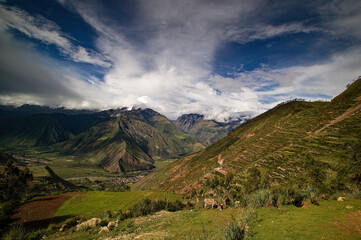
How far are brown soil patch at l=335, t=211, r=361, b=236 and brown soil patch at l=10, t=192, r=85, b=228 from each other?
43185 millimetres

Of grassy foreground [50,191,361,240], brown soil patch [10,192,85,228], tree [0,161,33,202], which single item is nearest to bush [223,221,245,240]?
grassy foreground [50,191,361,240]

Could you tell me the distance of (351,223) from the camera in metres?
11.1

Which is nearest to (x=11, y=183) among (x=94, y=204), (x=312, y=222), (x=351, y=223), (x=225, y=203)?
(x=94, y=204)

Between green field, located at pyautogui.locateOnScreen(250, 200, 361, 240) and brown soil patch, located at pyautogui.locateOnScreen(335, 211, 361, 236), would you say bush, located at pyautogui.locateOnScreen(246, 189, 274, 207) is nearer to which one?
green field, located at pyautogui.locateOnScreen(250, 200, 361, 240)

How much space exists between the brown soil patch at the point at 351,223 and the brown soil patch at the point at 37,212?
43185mm

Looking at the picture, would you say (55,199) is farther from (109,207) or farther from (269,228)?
(269,228)

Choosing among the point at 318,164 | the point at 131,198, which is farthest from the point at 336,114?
the point at 131,198

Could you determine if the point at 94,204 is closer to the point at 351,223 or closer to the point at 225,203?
the point at 225,203

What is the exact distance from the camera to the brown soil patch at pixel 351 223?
33.7 ft

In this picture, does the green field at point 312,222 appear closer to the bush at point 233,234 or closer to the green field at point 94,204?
the bush at point 233,234

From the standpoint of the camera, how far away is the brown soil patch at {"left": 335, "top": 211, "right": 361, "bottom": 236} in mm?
10271

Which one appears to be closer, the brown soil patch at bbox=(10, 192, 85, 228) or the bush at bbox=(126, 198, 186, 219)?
the brown soil patch at bbox=(10, 192, 85, 228)

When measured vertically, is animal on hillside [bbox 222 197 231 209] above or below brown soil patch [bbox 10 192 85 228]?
above

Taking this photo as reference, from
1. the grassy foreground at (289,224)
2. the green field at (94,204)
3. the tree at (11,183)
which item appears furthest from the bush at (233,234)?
the tree at (11,183)
